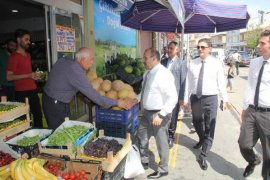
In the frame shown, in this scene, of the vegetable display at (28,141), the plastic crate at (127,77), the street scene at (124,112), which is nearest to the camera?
the street scene at (124,112)

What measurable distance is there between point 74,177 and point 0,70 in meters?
3.60

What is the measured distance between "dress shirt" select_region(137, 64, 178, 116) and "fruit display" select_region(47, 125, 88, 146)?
1094 millimetres

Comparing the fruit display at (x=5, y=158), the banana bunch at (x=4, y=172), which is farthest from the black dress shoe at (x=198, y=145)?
the banana bunch at (x=4, y=172)

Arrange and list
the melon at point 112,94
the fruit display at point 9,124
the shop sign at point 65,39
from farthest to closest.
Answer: the shop sign at point 65,39
the melon at point 112,94
the fruit display at point 9,124

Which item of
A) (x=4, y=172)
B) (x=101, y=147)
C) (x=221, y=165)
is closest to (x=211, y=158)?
(x=221, y=165)

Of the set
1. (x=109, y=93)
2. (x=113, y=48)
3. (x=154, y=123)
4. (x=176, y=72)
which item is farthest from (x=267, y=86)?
(x=113, y=48)

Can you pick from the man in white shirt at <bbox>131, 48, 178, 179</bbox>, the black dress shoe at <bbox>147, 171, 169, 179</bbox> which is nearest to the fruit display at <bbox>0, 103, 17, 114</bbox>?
the man in white shirt at <bbox>131, 48, 178, 179</bbox>

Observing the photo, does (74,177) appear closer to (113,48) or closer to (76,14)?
(76,14)

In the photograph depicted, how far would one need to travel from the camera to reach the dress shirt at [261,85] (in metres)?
3.94

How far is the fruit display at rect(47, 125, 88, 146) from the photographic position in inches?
139

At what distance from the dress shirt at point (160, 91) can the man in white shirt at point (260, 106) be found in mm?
1089

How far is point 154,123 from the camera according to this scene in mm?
4266

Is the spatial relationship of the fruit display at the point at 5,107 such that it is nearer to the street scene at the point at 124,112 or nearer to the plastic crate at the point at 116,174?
the street scene at the point at 124,112

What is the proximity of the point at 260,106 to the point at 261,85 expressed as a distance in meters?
0.30
